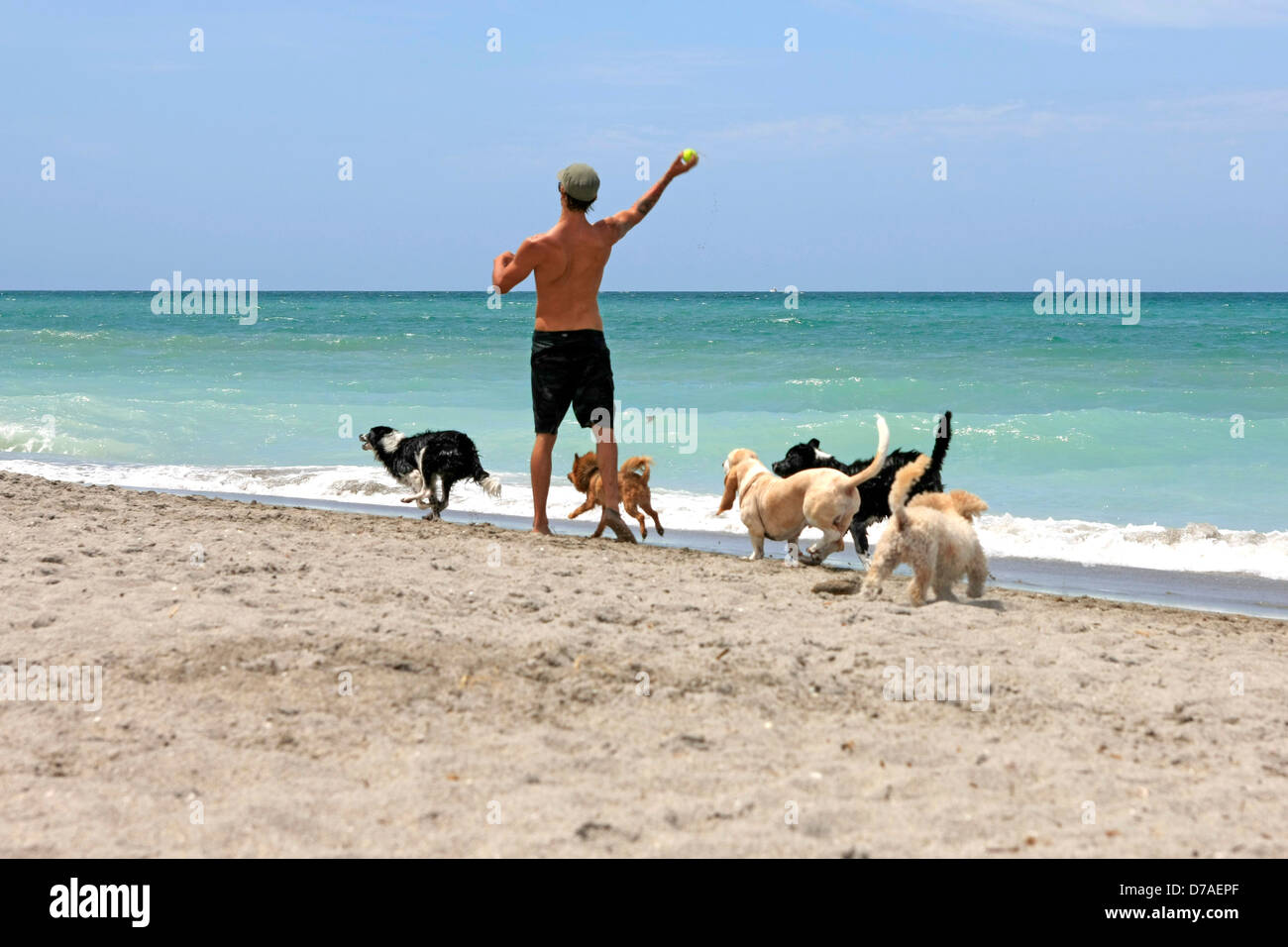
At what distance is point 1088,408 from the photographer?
17.7 m

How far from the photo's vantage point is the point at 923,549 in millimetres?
5973

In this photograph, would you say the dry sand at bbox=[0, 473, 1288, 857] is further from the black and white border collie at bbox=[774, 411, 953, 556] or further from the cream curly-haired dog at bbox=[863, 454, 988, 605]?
the black and white border collie at bbox=[774, 411, 953, 556]

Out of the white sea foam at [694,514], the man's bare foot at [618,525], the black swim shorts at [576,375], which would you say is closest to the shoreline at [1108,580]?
the white sea foam at [694,514]

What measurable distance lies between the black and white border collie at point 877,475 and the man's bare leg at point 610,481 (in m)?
1.14

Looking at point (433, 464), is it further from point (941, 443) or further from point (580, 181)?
point (941, 443)

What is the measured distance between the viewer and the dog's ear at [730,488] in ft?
25.8

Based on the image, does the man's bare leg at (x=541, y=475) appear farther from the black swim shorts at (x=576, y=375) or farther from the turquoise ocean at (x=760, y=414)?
the turquoise ocean at (x=760, y=414)

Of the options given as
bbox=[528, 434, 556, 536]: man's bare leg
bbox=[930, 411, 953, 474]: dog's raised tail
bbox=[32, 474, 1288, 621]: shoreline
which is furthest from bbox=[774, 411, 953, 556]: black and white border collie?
bbox=[528, 434, 556, 536]: man's bare leg

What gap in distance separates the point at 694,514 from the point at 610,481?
2222 millimetres

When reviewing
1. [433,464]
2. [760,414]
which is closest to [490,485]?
[433,464]
